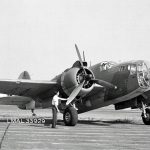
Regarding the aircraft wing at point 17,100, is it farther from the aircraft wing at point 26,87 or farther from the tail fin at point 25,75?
the aircraft wing at point 26,87

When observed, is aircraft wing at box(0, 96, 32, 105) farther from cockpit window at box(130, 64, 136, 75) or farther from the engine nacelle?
cockpit window at box(130, 64, 136, 75)

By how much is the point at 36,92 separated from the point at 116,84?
13.5 feet

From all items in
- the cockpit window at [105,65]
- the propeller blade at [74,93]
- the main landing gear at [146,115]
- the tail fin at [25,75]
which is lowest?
the main landing gear at [146,115]

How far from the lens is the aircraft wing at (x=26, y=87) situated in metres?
14.3

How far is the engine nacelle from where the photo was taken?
13250 millimetres

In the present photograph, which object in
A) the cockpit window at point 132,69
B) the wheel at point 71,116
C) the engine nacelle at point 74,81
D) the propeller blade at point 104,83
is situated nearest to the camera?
the wheel at point 71,116

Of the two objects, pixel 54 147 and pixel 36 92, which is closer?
pixel 54 147

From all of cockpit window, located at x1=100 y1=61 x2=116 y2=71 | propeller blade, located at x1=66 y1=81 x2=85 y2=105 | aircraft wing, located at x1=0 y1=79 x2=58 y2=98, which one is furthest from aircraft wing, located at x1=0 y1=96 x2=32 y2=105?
propeller blade, located at x1=66 y1=81 x2=85 y2=105

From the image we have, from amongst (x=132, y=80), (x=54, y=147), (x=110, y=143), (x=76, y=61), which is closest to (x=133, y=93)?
(x=132, y=80)

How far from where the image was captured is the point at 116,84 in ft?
46.0

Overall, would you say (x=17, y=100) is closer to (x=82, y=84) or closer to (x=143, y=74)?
(x=82, y=84)

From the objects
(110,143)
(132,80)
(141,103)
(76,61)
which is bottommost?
(110,143)

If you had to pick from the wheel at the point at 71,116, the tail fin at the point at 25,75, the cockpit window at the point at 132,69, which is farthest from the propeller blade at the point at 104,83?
the tail fin at the point at 25,75

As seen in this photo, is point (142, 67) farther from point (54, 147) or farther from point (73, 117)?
point (54, 147)
